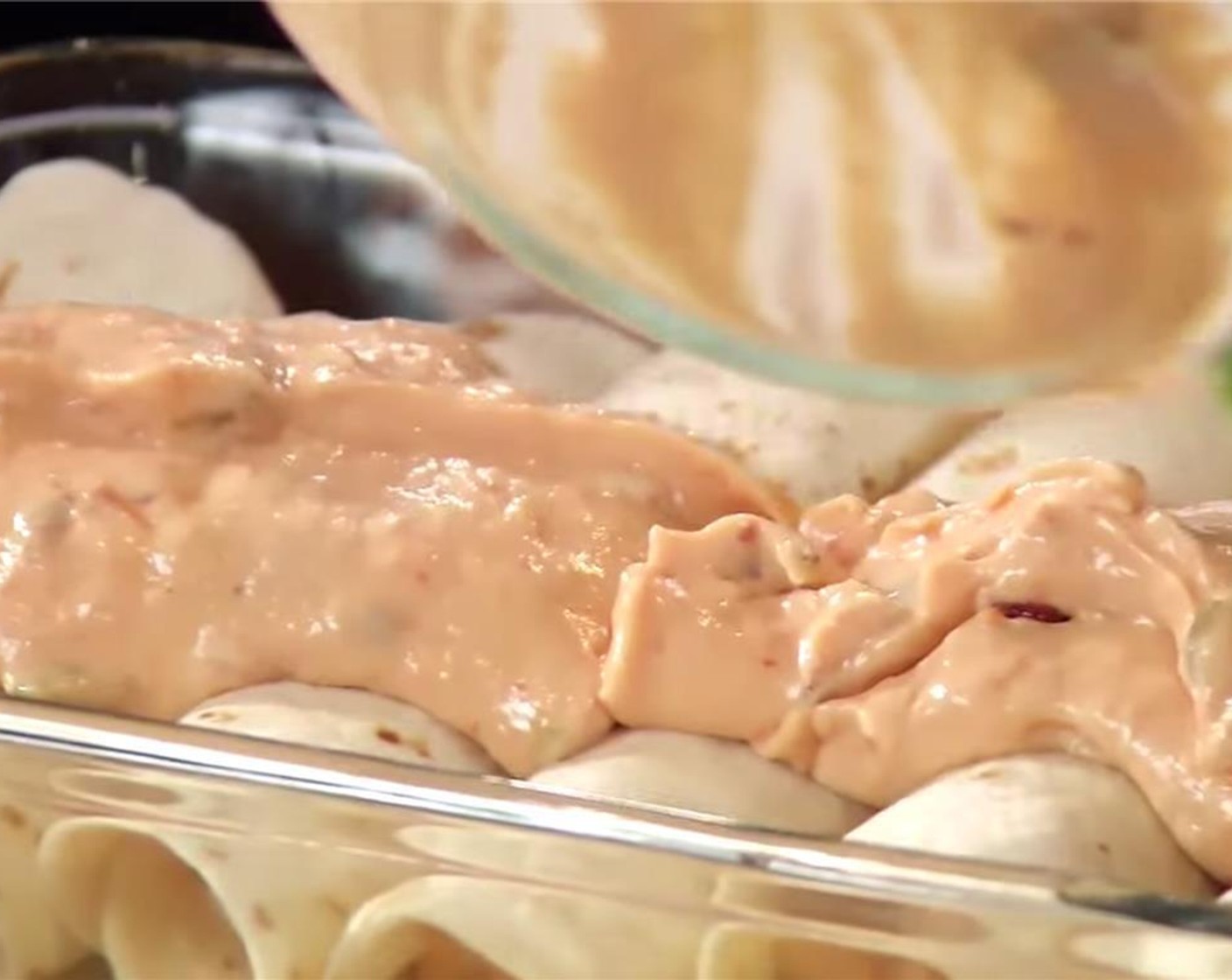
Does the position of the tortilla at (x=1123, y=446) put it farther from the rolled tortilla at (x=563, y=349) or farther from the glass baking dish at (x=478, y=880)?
the glass baking dish at (x=478, y=880)

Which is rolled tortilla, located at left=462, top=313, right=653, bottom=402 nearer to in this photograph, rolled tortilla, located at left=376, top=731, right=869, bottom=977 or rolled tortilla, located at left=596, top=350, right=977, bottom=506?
rolled tortilla, located at left=596, top=350, right=977, bottom=506

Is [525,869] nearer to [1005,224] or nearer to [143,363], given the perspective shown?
[1005,224]

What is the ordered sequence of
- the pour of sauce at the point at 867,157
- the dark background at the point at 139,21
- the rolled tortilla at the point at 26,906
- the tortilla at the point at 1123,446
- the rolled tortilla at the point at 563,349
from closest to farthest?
the pour of sauce at the point at 867,157 → the rolled tortilla at the point at 26,906 → the tortilla at the point at 1123,446 → the rolled tortilla at the point at 563,349 → the dark background at the point at 139,21

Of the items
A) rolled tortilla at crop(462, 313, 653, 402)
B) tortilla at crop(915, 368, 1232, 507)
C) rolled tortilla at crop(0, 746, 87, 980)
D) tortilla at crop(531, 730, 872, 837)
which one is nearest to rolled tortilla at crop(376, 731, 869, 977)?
tortilla at crop(531, 730, 872, 837)

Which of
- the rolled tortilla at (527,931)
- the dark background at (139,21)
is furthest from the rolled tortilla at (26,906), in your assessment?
the dark background at (139,21)

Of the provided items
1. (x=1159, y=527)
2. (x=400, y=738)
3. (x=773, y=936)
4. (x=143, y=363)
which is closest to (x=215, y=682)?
(x=400, y=738)

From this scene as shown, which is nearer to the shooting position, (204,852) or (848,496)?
(204,852)

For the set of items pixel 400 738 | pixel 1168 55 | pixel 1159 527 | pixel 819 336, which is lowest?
pixel 400 738
